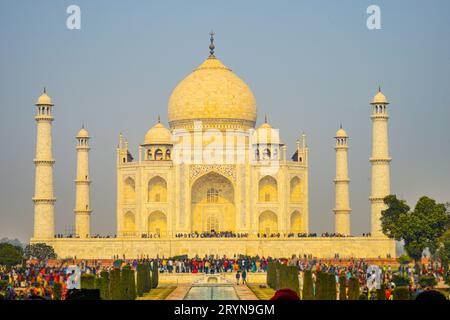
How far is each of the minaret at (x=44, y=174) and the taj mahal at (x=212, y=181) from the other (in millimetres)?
41

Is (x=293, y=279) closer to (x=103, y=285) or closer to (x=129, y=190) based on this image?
(x=103, y=285)

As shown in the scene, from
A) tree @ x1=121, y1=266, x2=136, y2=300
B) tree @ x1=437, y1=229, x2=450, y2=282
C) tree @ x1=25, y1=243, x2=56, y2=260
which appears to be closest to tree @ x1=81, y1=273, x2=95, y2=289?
tree @ x1=121, y1=266, x2=136, y2=300

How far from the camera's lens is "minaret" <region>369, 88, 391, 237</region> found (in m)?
41.5

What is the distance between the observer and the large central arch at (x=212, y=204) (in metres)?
44.4

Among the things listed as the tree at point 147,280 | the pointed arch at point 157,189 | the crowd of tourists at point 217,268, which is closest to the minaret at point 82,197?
the pointed arch at point 157,189

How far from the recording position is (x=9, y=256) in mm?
35031

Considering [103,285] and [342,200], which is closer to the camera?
[103,285]

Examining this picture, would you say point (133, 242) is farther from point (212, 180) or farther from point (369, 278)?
point (369, 278)

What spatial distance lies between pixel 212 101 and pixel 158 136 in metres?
2.83

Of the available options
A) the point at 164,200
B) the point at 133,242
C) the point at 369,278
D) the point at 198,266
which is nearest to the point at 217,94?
the point at 164,200

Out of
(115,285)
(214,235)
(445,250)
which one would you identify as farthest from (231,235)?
(115,285)

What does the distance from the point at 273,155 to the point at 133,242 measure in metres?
7.61

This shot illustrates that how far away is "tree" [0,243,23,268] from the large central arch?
34.4 feet
